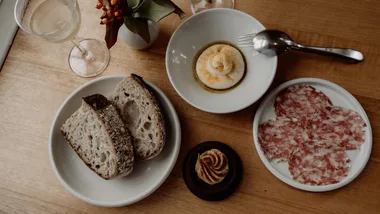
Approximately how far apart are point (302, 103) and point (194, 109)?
31 cm

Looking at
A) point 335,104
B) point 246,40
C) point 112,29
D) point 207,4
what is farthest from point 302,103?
point 112,29

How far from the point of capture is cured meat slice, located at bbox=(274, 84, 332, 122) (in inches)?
44.3

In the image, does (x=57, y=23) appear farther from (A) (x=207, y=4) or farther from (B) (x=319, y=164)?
(B) (x=319, y=164)

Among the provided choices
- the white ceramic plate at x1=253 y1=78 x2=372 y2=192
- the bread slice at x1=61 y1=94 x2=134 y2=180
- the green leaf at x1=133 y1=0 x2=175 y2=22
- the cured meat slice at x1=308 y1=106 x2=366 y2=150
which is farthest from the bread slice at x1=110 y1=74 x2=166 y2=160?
the cured meat slice at x1=308 y1=106 x2=366 y2=150

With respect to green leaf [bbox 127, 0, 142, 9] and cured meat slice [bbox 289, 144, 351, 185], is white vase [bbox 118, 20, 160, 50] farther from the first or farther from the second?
cured meat slice [bbox 289, 144, 351, 185]

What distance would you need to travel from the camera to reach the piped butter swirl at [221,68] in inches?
44.4

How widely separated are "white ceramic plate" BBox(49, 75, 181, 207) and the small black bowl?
52 mm

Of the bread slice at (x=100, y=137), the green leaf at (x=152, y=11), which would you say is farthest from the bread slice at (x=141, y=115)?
the green leaf at (x=152, y=11)

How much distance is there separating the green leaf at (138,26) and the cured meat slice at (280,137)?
0.41 meters

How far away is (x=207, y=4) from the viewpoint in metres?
1.29

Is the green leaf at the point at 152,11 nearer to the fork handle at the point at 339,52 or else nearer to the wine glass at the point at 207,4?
the wine glass at the point at 207,4

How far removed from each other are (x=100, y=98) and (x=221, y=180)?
0.39 metres

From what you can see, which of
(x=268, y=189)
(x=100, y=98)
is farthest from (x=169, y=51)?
(x=268, y=189)

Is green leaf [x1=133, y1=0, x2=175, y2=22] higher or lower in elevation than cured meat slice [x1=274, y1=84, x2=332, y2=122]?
higher
